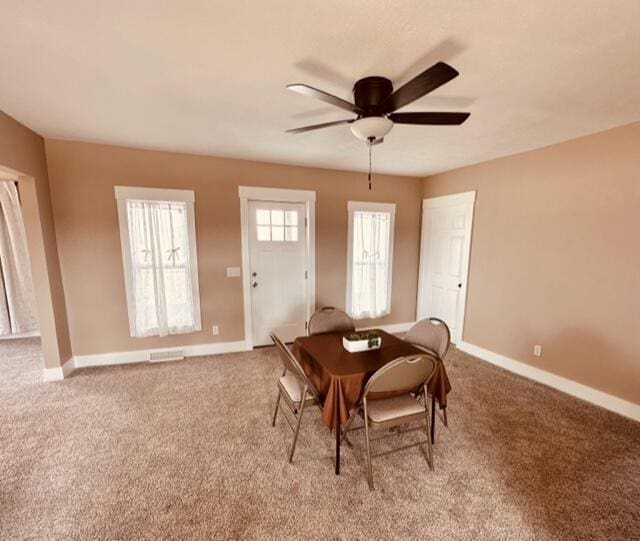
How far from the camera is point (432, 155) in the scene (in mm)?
3297

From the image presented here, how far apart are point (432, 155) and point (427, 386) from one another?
103 inches

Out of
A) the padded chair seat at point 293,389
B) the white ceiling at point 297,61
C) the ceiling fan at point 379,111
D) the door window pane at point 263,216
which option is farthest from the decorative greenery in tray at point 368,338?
the door window pane at point 263,216

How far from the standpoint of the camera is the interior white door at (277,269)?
3738 mm

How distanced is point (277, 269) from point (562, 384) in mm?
3461

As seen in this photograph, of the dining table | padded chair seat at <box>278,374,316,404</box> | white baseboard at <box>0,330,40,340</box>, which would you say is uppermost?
the dining table

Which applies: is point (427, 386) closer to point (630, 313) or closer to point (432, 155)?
point (630, 313)

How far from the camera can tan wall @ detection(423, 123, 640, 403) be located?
7.96ft

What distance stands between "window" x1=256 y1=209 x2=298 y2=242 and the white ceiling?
3.96ft

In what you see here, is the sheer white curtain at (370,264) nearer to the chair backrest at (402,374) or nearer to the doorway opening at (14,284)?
the chair backrest at (402,374)

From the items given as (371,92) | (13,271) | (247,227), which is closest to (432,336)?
(371,92)

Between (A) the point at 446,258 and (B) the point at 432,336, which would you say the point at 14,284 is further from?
(A) the point at 446,258

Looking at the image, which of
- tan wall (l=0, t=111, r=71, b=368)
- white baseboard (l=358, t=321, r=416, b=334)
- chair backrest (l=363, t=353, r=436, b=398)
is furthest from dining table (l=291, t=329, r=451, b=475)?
tan wall (l=0, t=111, r=71, b=368)

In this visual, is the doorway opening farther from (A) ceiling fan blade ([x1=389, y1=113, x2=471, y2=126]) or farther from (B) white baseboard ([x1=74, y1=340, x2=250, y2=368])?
(A) ceiling fan blade ([x1=389, y1=113, x2=471, y2=126])

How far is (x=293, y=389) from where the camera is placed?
82.3 inches
